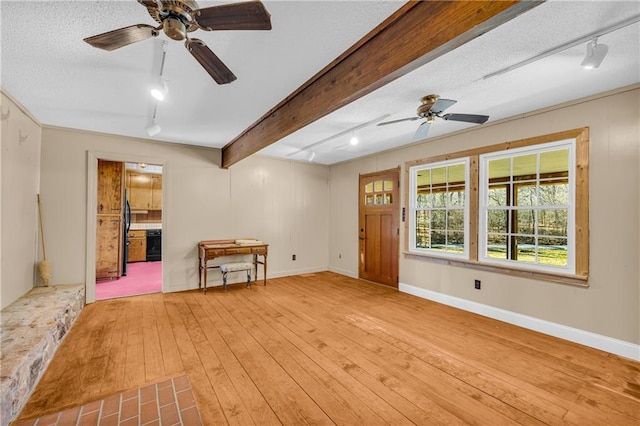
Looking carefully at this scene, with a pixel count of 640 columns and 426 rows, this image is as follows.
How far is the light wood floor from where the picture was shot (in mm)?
1854

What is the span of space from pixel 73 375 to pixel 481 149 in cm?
500

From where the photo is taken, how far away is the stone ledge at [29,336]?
1.72 metres

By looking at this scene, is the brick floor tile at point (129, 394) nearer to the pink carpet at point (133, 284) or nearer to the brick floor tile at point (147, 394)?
the brick floor tile at point (147, 394)

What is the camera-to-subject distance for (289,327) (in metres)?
3.20

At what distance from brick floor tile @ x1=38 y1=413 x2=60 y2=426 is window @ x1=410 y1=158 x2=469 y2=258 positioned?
4363 mm

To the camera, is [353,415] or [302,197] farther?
[302,197]

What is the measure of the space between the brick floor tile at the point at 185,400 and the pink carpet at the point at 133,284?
3.07 metres

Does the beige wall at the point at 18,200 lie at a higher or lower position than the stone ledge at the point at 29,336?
higher

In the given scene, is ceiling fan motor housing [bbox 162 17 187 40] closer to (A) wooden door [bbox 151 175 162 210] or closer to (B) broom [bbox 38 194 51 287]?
(B) broom [bbox 38 194 51 287]

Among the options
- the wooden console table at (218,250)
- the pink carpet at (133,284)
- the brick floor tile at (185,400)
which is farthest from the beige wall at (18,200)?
the brick floor tile at (185,400)

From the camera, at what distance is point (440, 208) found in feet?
13.9

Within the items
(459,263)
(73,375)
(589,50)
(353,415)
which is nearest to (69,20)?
(73,375)

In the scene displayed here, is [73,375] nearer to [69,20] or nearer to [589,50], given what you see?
[69,20]

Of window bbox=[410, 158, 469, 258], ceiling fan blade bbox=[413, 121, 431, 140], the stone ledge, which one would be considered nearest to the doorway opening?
the stone ledge
